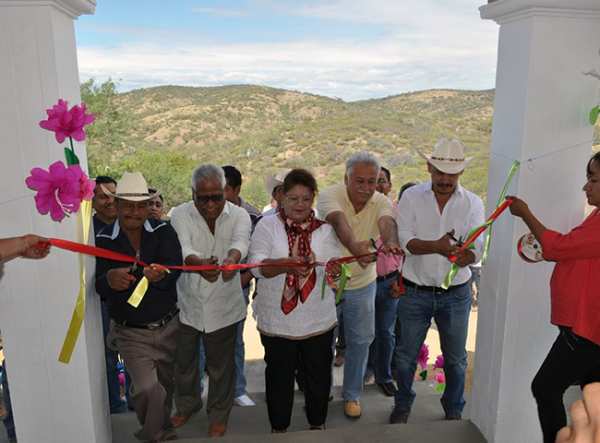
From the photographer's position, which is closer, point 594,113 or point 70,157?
point 70,157

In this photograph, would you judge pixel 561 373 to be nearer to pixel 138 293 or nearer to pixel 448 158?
pixel 448 158

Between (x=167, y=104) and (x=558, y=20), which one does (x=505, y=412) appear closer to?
A: (x=558, y=20)

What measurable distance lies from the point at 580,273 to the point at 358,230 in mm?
Answer: 1610

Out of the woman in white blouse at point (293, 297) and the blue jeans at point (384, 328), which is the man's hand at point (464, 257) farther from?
the blue jeans at point (384, 328)

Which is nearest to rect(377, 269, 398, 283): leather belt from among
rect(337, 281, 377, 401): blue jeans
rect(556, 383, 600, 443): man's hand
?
rect(337, 281, 377, 401): blue jeans

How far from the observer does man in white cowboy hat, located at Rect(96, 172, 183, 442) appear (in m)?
3.21

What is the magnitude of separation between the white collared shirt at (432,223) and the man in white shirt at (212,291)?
1238 mm

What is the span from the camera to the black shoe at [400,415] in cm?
385

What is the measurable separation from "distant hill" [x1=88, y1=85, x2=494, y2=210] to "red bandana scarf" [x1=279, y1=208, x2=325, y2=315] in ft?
69.2

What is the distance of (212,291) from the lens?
138 inches

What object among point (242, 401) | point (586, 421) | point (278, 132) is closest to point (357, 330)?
point (242, 401)

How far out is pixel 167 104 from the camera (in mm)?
49812

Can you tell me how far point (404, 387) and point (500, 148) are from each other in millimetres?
1966

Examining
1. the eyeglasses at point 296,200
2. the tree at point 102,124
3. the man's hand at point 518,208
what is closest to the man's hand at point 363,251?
the eyeglasses at point 296,200
